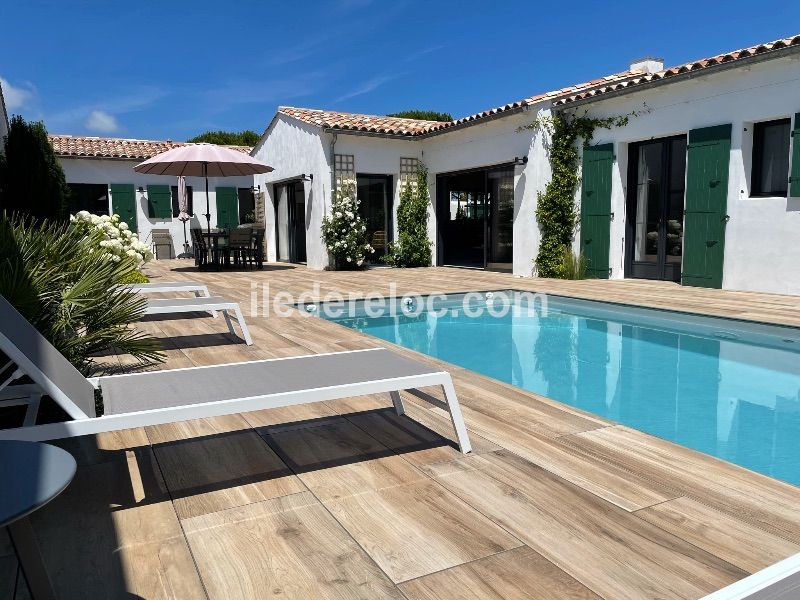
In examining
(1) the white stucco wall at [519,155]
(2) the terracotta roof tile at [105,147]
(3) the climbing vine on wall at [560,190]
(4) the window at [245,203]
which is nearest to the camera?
(3) the climbing vine on wall at [560,190]

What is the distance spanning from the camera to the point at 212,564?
5.68ft

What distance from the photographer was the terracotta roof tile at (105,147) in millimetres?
17344

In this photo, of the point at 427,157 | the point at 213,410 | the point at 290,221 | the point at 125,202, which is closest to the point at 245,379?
the point at 213,410

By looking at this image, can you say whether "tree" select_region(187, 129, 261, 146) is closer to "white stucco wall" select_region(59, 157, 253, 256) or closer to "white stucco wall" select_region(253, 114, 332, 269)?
"white stucco wall" select_region(59, 157, 253, 256)

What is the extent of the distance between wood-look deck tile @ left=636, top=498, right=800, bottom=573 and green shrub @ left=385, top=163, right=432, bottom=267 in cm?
1201

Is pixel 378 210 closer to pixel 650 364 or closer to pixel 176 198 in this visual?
pixel 176 198

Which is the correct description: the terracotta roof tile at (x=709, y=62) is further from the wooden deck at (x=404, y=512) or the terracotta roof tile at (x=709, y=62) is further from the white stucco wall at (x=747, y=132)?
the wooden deck at (x=404, y=512)

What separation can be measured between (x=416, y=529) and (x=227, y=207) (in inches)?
737

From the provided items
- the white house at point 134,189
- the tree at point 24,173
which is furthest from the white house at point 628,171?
the tree at point 24,173

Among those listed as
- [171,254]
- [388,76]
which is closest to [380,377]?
[171,254]

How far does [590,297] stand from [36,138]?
434 inches

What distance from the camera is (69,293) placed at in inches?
120

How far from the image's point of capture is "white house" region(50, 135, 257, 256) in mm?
17547

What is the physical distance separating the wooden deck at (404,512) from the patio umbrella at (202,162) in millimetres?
9738
